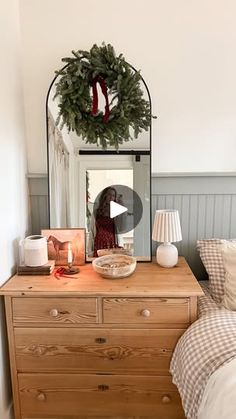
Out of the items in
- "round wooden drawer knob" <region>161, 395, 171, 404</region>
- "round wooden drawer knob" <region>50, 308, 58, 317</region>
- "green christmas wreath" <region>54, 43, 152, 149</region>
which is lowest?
"round wooden drawer knob" <region>161, 395, 171, 404</region>

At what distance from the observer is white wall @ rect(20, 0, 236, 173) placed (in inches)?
74.9

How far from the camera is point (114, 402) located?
5.51ft

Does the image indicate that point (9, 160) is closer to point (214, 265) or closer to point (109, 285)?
point (109, 285)

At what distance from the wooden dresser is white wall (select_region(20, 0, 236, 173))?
0.87 meters

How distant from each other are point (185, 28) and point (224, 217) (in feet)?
3.73

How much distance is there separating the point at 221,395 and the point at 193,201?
1.17 m

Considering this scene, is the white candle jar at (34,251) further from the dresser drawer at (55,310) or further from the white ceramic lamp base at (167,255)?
the white ceramic lamp base at (167,255)

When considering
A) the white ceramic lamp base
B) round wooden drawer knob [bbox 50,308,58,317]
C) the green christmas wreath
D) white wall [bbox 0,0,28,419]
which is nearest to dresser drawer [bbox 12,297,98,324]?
round wooden drawer knob [bbox 50,308,58,317]

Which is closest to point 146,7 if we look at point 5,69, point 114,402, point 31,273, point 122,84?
point 122,84

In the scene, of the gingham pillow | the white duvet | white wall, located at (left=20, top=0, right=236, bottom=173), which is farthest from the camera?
white wall, located at (left=20, top=0, right=236, bottom=173)

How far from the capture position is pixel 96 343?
163 centimetres

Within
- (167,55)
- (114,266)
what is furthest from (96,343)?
(167,55)

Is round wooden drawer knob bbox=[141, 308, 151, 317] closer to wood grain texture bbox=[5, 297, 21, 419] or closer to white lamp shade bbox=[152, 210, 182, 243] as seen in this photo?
white lamp shade bbox=[152, 210, 182, 243]

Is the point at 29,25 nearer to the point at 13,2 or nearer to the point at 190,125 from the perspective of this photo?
the point at 13,2
